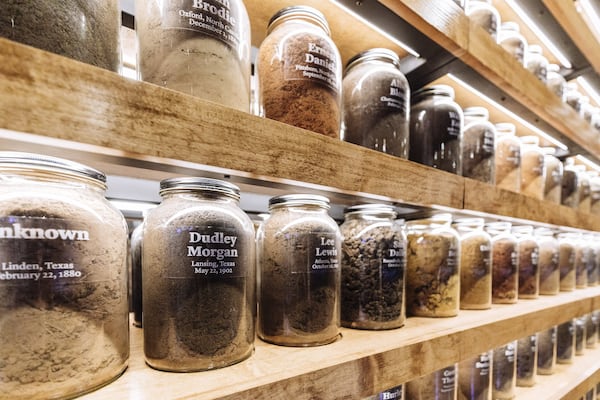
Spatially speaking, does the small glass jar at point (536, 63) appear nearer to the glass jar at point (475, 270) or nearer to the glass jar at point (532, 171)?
the glass jar at point (532, 171)

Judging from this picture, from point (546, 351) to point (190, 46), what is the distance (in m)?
1.62

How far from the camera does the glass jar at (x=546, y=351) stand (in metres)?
1.30

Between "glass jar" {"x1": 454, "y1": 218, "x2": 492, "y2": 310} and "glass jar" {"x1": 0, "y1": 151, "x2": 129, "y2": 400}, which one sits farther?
"glass jar" {"x1": 454, "y1": 218, "x2": 492, "y2": 310}

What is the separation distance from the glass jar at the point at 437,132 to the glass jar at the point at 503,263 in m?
0.43

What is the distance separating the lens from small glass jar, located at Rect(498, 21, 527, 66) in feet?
3.82

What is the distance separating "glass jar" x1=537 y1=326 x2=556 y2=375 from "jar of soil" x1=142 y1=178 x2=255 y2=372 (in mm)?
1346

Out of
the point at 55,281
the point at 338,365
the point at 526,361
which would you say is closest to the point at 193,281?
the point at 55,281

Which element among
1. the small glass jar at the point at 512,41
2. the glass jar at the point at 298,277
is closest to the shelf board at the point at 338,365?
the glass jar at the point at 298,277

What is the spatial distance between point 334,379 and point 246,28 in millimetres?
568

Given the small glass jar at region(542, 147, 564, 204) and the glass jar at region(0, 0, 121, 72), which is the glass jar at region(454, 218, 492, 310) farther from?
the glass jar at region(0, 0, 121, 72)

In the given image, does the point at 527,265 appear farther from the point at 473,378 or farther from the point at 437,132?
the point at 437,132

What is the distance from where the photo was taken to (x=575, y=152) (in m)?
1.62

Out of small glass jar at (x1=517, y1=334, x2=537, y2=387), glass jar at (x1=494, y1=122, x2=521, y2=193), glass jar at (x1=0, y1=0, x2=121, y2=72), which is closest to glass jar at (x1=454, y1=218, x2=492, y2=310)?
glass jar at (x1=494, y1=122, x2=521, y2=193)

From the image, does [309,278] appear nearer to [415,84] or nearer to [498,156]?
[415,84]
